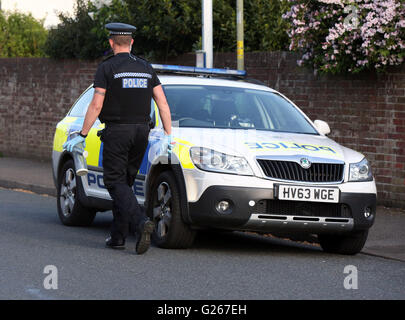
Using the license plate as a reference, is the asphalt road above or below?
below

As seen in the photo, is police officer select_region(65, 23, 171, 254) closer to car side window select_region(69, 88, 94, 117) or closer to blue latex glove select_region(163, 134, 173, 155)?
blue latex glove select_region(163, 134, 173, 155)

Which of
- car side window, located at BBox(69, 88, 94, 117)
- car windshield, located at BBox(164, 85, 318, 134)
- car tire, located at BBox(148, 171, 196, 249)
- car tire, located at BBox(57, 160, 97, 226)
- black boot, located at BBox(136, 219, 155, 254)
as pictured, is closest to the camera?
black boot, located at BBox(136, 219, 155, 254)

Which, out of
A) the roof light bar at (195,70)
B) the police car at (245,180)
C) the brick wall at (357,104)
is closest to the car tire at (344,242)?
the police car at (245,180)

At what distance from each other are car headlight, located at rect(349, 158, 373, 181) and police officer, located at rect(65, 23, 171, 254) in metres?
1.67

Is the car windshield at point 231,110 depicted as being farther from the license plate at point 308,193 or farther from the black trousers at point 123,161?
the license plate at point 308,193

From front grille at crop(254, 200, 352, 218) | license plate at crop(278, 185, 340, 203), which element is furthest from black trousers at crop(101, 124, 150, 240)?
license plate at crop(278, 185, 340, 203)

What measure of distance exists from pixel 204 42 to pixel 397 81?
3.10 meters

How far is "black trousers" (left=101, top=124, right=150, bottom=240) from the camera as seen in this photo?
337 inches

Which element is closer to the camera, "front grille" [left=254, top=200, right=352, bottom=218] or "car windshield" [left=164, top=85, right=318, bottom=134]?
"front grille" [left=254, top=200, right=352, bottom=218]

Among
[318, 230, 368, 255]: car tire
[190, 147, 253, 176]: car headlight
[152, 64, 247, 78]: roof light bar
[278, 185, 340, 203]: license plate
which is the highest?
[152, 64, 247, 78]: roof light bar

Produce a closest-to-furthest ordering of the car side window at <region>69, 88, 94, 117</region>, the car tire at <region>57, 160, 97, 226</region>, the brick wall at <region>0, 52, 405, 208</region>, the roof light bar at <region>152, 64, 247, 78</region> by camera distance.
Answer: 1. the roof light bar at <region>152, 64, 247, 78</region>
2. the car tire at <region>57, 160, 97, 226</region>
3. the car side window at <region>69, 88, 94, 117</region>
4. the brick wall at <region>0, 52, 405, 208</region>

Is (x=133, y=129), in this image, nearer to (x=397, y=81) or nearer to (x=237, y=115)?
(x=237, y=115)
